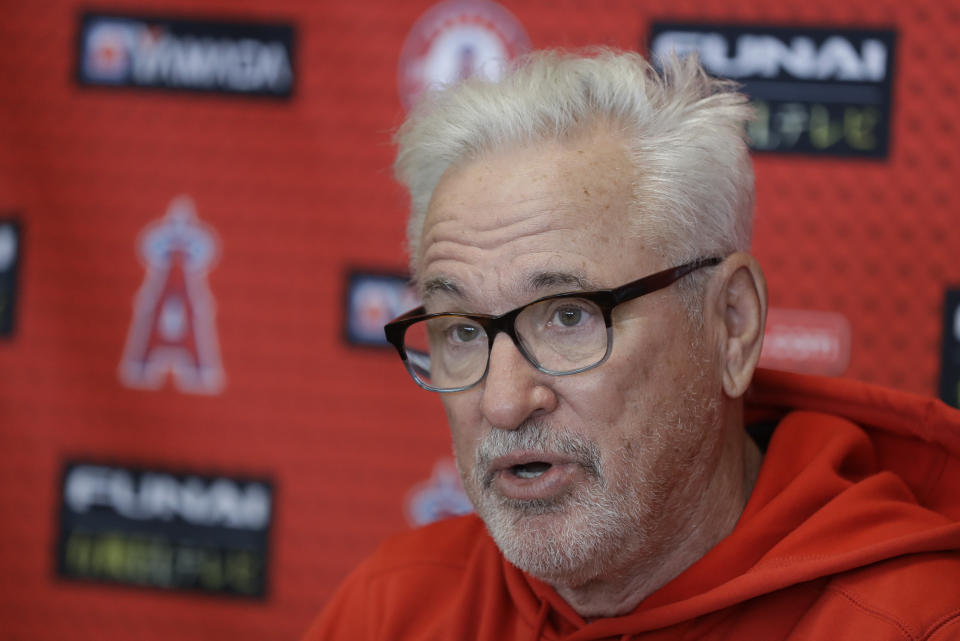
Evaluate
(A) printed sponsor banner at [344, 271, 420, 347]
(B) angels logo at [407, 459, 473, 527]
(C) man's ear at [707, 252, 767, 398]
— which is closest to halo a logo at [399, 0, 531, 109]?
(A) printed sponsor banner at [344, 271, 420, 347]

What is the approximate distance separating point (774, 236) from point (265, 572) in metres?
1.31

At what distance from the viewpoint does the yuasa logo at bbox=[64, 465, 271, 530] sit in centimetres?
229

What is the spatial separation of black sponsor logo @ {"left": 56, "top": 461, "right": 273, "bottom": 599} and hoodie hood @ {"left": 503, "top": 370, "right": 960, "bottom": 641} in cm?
100

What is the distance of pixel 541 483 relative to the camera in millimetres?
1250

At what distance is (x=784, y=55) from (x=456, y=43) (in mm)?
656

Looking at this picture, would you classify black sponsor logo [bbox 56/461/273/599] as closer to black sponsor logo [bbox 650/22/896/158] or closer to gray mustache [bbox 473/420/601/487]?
gray mustache [bbox 473/420/601/487]

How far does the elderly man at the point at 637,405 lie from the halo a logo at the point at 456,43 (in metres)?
0.69

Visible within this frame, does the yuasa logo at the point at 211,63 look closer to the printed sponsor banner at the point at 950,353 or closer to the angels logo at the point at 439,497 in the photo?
the angels logo at the point at 439,497

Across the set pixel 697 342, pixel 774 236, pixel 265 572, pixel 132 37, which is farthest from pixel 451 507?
pixel 132 37

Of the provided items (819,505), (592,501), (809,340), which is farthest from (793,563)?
(809,340)

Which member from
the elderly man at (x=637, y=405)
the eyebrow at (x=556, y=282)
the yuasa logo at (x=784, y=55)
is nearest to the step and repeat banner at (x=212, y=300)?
the yuasa logo at (x=784, y=55)

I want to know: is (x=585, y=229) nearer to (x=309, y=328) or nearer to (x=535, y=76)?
(x=535, y=76)

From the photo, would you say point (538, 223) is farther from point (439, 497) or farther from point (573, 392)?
point (439, 497)

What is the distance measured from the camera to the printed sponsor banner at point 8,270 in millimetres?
2320
